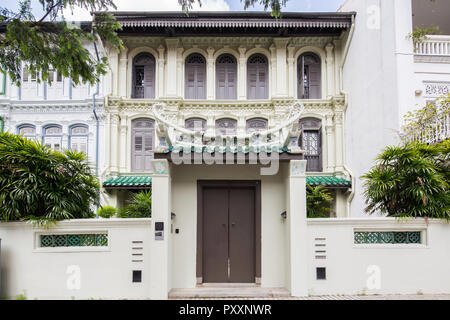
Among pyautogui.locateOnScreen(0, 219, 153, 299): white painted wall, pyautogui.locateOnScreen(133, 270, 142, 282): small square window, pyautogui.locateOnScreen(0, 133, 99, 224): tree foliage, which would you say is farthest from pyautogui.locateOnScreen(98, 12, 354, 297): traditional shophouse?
pyautogui.locateOnScreen(133, 270, 142, 282): small square window

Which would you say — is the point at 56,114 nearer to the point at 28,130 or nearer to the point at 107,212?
the point at 28,130

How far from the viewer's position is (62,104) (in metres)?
Answer: 14.8

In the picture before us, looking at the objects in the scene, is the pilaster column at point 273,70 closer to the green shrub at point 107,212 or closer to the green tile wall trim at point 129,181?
the green tile wall trim at point 129,181

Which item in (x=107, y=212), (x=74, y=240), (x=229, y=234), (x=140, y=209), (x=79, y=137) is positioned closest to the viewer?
(x=74, y=240)

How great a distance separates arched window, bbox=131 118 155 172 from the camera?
1489cm

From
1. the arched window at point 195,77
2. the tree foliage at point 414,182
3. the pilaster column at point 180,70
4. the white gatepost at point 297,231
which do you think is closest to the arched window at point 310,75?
the arched window at point 195,77

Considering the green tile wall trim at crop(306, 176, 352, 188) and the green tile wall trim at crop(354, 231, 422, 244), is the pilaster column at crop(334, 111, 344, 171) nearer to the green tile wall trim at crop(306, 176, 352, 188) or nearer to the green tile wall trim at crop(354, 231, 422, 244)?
the green tile wall trim at crop(306, 176, 352, 188)

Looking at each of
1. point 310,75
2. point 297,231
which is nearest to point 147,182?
point 297,231

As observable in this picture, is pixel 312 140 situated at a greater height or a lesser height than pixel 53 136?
lesser

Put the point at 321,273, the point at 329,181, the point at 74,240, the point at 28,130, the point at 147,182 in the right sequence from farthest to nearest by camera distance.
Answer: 1. the point at 28,130
2. the point at 329,181
3. the point at 147,182
4. the point at 74,240
5. the point at 321,273

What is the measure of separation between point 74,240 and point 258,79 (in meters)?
10.5

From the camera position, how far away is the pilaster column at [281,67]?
48.8 feet

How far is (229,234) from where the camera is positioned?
8734 millimetres
